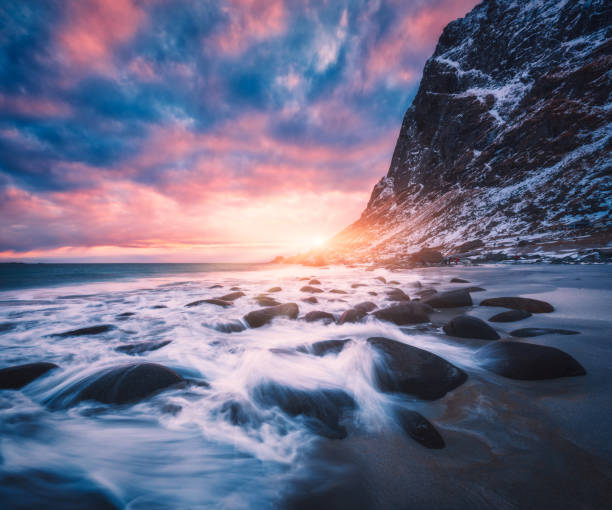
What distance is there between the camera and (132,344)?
4.84 m

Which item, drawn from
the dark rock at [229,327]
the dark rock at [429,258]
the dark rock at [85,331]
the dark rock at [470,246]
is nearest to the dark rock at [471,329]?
the dark rock at [229,327]

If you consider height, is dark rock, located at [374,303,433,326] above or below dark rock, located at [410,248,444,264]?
below

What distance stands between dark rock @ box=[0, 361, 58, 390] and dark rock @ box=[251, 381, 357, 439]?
3098 mm

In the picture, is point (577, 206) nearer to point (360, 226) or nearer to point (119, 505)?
point (119, 505)

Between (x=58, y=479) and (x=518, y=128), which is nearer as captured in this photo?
(x=58, y=479)

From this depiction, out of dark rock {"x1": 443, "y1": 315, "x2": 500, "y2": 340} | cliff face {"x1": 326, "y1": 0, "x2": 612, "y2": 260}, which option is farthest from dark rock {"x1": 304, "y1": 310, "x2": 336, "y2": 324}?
→ cliff face {"x1": 326, "y1": 0, "x2": 612, "y2": 260}

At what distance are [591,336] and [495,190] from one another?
54760 millimetres

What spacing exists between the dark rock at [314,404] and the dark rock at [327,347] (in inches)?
47.7

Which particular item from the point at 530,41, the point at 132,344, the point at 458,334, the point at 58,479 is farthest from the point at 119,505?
the point at 530,41

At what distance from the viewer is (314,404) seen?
107 inches

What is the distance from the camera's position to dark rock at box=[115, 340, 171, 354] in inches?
180

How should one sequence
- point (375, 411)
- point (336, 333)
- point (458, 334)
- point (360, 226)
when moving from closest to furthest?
point (375, 411) < point (458, 334) < point (336, 333) < point (360, 226)

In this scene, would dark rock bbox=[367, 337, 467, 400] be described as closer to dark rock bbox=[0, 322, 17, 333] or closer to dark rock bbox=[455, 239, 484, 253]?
dark rock bbox=[0, 322, 17, 333]

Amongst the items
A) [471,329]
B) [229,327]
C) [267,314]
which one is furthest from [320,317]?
[471,329]
